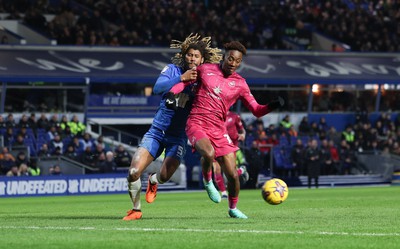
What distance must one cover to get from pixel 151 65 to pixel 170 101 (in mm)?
26885

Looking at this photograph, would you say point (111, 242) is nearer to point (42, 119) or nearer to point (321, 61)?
point (42, 119)

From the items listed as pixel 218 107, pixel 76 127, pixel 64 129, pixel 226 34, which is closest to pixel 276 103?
pixel 218 107

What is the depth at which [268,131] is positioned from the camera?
39500mm

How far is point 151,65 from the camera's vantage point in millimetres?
39969

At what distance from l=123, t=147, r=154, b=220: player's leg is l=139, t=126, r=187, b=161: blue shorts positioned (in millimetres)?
113

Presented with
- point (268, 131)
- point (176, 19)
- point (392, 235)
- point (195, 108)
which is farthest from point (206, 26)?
point (392, 235)

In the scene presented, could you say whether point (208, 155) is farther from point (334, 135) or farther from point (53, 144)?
point (334, 135)

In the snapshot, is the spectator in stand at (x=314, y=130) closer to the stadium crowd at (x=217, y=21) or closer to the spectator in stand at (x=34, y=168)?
the stadium crowd at (x=217, y=21)

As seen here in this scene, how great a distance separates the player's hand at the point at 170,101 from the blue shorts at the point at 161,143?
95cm

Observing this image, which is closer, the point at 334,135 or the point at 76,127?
the point at 76,127

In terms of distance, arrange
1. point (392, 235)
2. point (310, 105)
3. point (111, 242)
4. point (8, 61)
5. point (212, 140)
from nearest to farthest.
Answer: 1. point (111, 242)
2. point (392, 235)
3. point (212, 140)
4. point (8, 61)
5. point (310, 105)

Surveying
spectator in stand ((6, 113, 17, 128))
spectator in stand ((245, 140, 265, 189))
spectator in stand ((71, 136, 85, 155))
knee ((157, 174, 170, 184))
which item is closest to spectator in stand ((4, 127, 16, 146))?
spectator in stand ((6, 113, 17, 128))

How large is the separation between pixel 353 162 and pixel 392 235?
96.1ft

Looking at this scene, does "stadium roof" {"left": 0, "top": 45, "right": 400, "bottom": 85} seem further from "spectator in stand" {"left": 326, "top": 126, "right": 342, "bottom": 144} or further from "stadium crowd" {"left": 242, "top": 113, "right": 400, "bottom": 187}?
"spectator in stand" {"left": 326, "top": 126, "right": 342, "bottom": 144}
